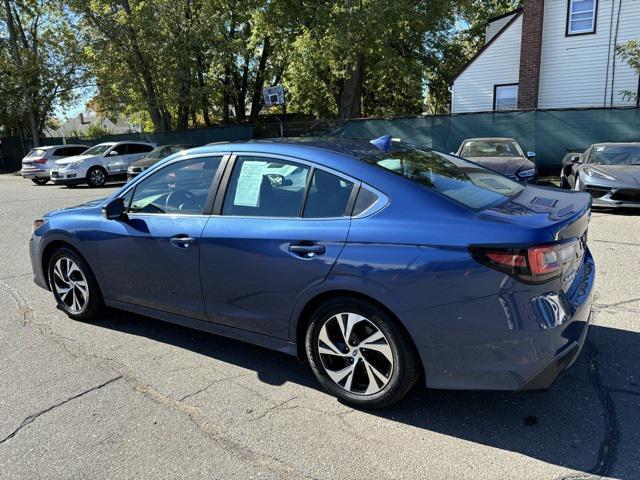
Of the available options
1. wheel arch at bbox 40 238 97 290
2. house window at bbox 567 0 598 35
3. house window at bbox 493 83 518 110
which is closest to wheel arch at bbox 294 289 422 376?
wheel arch at bbox 40 238 97 290

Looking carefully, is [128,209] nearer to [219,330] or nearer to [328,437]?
[219,330]

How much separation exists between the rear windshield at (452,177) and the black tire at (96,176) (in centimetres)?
1769

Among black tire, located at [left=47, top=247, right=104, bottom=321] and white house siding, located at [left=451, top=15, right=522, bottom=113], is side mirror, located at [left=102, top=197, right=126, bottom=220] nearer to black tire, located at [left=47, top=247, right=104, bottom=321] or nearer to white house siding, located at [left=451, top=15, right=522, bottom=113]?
black tire, located at [left=47, top=247, right=104, bottom=321]

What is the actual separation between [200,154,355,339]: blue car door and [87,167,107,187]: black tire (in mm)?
17322

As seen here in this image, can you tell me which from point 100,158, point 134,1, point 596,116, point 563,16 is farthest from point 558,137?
point 134,1

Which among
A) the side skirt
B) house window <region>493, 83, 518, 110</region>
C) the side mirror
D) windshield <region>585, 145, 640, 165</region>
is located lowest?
the side skirt

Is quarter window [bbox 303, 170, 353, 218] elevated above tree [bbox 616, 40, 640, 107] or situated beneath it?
situated beneath

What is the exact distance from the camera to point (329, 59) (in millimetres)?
19938

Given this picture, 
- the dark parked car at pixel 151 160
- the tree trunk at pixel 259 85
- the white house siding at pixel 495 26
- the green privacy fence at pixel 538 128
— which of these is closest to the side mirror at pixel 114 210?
the dark parked car at pixel 151 160

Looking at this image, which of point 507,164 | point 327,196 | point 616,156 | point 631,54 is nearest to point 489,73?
point 631,54

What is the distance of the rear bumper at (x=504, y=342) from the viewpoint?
2635mm

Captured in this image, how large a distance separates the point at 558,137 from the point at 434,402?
1452 centimetres

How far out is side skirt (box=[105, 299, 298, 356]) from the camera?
343cm

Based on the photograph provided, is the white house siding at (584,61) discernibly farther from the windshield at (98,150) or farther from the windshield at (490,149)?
the windshield at (98,150)
